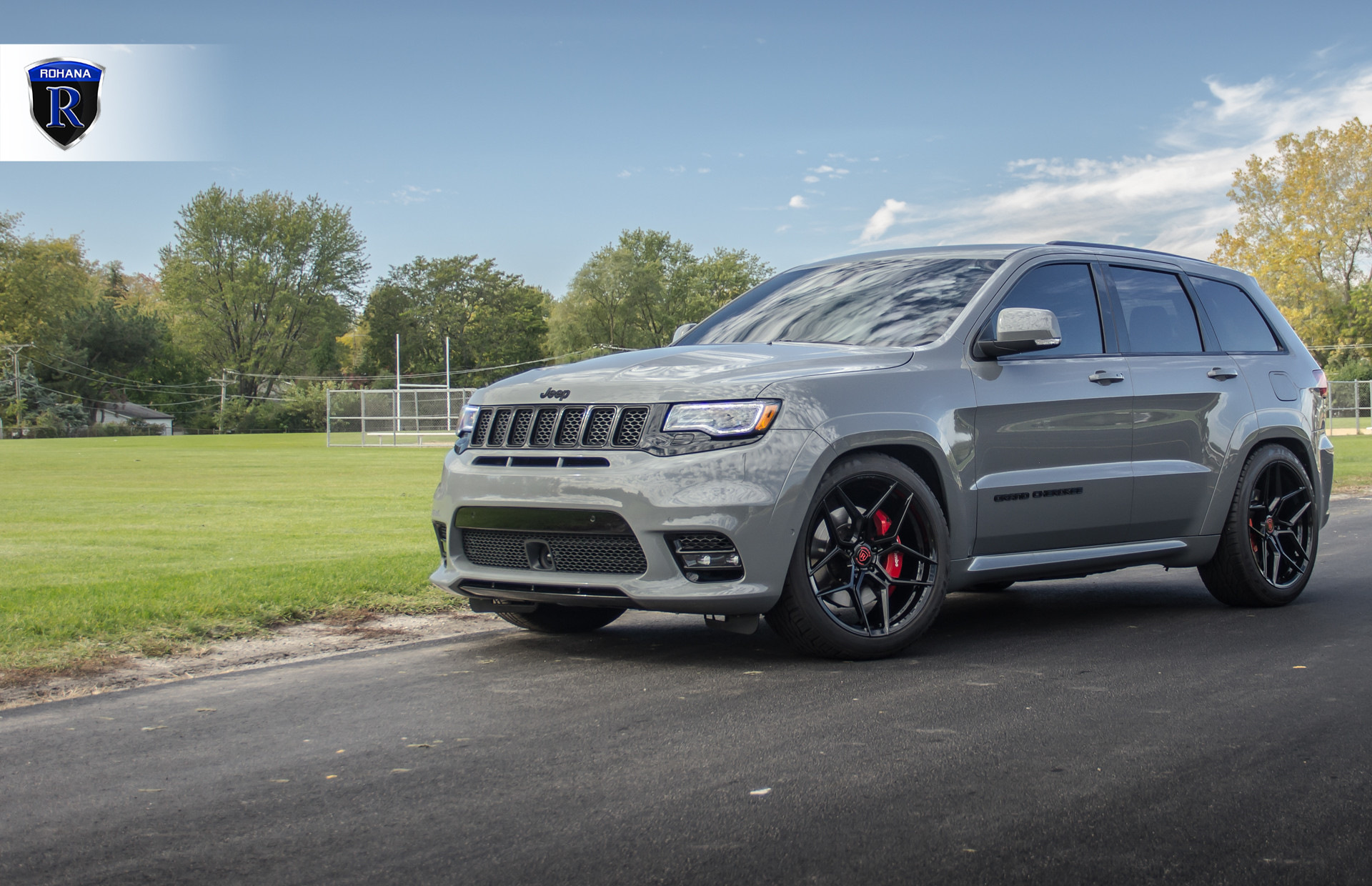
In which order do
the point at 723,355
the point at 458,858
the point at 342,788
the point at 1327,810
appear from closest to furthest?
1. the point at 458,858
2. the point at 1327,810
3. the point at 342,788
4. the point at 723,355

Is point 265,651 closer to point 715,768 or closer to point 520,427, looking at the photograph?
point 520,427

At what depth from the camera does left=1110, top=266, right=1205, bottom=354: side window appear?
6.64 meters

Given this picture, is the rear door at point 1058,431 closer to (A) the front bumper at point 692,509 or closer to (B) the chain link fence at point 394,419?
(A) the front bumper at point 692,509

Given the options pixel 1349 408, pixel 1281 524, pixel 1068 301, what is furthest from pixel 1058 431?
pixel 1349 408

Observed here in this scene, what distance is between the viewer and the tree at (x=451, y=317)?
111062 mm

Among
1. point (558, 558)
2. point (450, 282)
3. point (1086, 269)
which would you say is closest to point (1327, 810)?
point (558, 558)

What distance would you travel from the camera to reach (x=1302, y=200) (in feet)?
194

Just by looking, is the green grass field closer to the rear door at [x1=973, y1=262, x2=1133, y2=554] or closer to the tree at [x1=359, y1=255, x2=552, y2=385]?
the rear door at [x1=973, y1=262, x2=1133, y2=554]

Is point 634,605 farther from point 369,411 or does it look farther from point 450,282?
point 450,282

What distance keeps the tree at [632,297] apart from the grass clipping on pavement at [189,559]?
3081 inches

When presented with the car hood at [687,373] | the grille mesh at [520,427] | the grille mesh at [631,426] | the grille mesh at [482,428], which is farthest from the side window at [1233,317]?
the grille mesh at [482,428]

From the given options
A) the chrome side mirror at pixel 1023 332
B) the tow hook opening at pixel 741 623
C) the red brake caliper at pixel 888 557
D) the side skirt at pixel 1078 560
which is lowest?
the tow hook opening at pixel 741 623

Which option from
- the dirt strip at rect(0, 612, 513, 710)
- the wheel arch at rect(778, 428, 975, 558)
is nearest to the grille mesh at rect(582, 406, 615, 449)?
the wheel arch at rect(778, 428, 975, 558)

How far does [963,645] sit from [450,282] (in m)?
109
